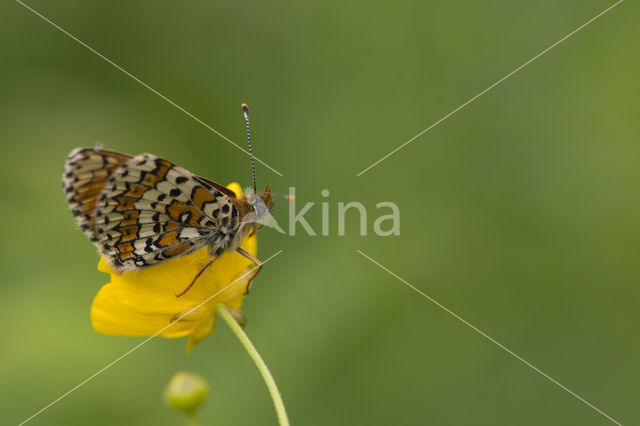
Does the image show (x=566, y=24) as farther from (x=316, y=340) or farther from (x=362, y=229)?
(x=316, y=340)

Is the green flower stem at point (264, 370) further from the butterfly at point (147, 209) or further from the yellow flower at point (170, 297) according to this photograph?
the butterfly at point (147, 209)

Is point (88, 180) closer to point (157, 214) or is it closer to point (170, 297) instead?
point (157, 214)

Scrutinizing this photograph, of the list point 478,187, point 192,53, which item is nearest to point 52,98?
point 192,53

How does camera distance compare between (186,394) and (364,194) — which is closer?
(186,394)

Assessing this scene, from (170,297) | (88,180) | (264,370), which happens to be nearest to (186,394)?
(264,370)

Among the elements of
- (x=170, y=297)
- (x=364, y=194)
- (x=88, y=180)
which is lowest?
(x=364, y=194)

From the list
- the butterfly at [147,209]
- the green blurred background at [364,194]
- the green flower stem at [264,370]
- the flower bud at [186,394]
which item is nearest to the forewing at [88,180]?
the butterfly at [147,209]
